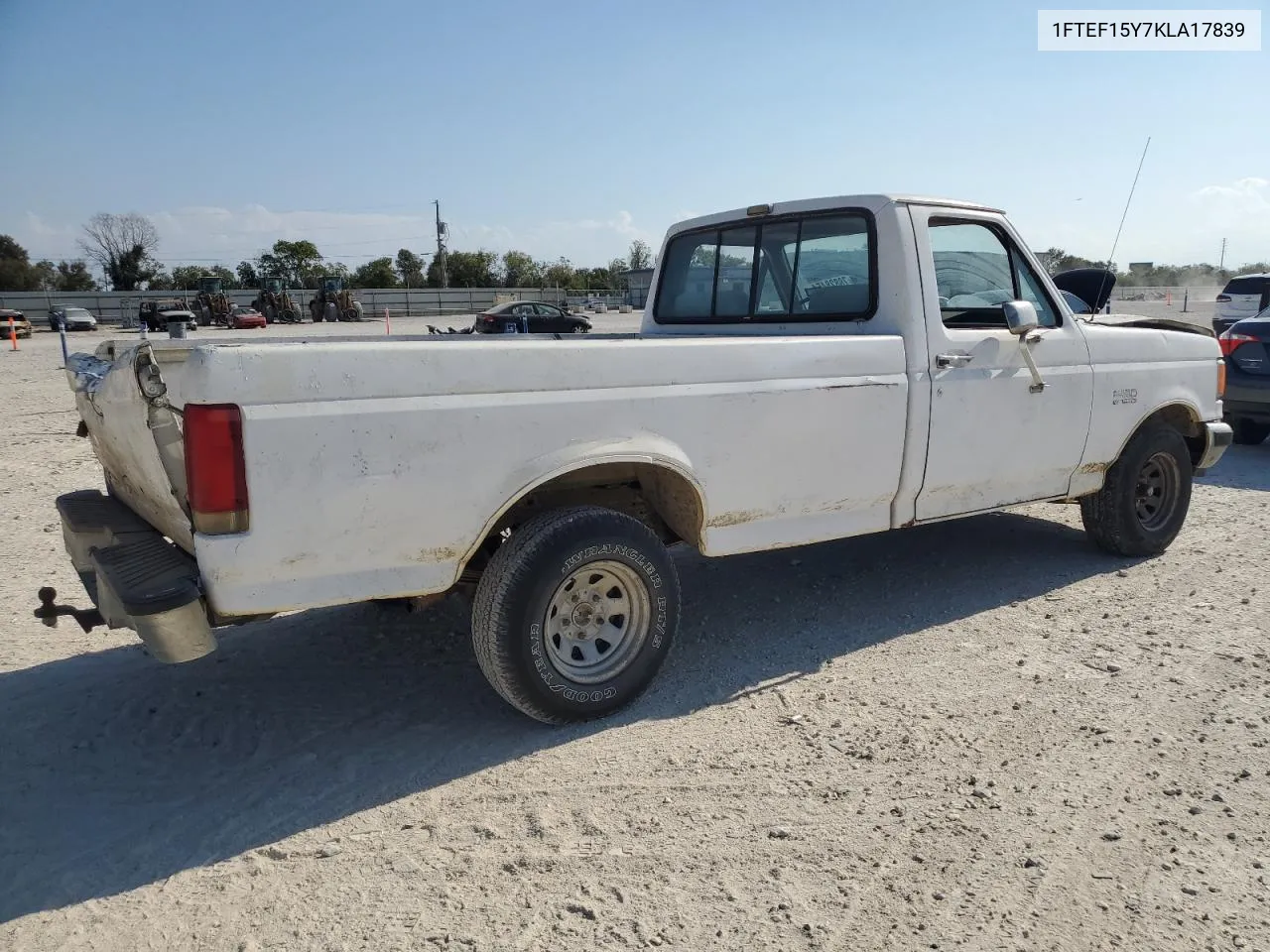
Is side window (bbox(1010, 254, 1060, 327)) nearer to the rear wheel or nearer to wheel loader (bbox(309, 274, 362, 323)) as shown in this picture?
the rear wheel

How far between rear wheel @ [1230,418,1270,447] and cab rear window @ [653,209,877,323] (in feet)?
25.1

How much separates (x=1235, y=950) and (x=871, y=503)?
2.23 m

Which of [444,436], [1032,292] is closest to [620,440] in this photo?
[444,436]

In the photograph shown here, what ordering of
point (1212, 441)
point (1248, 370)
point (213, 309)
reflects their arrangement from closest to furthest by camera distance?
point (1212, 441), point (1248, 370), point (213, 309)

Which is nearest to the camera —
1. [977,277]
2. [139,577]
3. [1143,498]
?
[139,577]

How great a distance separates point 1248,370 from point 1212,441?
462 centimetres

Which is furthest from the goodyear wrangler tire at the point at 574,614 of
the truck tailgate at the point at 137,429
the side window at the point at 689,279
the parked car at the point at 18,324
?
the parked car at the point at 18,324

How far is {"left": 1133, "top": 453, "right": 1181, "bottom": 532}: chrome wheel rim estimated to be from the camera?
227 inches

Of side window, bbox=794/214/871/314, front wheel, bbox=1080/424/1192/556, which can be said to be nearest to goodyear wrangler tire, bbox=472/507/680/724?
side window, bbox=794/214/871/314

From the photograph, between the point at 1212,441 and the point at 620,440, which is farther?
the point at 1212,441

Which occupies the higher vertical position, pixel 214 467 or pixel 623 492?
pixel 214 467

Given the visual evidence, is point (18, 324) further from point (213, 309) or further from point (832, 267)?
point (832, 267)

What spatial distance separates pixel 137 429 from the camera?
311 cm

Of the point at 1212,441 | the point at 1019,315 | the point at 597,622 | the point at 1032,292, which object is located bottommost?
the point at 597,622
